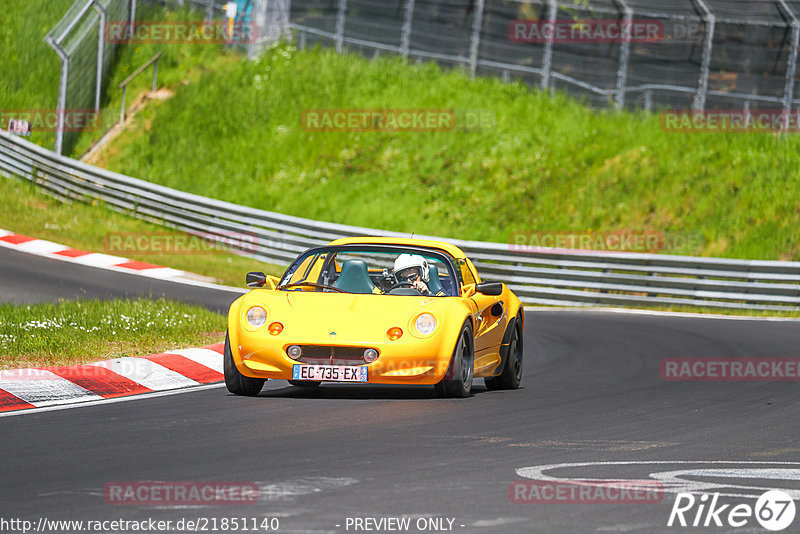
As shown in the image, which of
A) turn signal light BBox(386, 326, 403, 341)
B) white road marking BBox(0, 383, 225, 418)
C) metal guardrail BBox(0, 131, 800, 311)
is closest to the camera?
white road marking BBox(0, 383, 225, 418)

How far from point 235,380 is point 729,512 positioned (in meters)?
5.26

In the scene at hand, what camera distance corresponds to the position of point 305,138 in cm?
3416

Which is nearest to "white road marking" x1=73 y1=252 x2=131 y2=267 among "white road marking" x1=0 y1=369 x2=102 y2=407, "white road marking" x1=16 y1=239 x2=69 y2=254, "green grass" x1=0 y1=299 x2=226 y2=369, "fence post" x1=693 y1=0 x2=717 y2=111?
"white road marking" x1=16 y1=239 x2=69 y2=254

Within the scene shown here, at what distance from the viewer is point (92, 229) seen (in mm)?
27844

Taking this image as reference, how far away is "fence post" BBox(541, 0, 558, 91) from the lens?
101 feet

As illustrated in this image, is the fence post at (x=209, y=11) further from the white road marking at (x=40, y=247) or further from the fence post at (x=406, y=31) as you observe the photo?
the white road marking at (x=40, y=247)

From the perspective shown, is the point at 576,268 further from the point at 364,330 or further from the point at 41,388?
the point at 41,388

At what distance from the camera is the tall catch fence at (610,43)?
28.6 meters

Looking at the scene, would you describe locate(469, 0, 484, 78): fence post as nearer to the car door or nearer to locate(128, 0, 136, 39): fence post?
locate(128, 0, 136, 39): fence post

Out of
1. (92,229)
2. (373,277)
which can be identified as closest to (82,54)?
(92,229)

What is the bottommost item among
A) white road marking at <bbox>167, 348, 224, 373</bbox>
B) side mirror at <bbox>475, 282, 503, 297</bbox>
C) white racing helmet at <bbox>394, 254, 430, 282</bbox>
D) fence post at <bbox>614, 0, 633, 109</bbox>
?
white road marking at <bbox>167, 348, 224, 373</bbox>

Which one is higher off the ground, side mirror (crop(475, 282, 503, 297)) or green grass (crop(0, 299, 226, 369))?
side mirror (crop(475, 282, 503, 297))

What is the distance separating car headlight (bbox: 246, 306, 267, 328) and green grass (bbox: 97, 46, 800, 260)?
58.9ft

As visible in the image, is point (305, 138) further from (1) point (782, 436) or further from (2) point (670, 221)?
(1) point (782, 436)
